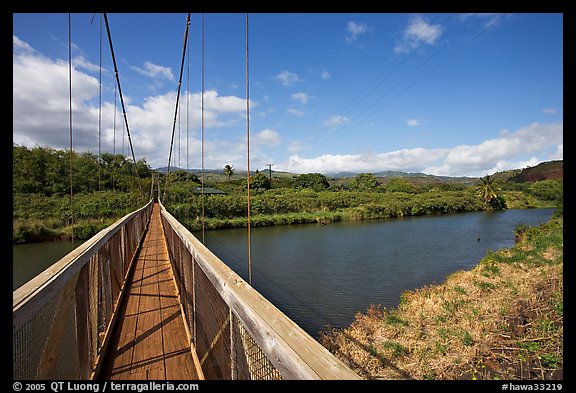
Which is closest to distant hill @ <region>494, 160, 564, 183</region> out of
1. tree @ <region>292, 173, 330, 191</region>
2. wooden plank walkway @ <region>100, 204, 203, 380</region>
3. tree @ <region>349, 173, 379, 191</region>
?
tree @ <region>349, 173, 379, 191</region>

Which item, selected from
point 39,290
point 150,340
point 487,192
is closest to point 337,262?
point 150,340

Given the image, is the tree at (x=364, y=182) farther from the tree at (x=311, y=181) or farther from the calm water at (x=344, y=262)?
the calm water at (x=344, y=262)

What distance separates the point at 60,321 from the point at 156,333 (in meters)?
1.13

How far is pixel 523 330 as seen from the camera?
480 centimetres

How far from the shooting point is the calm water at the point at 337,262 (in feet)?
28.2

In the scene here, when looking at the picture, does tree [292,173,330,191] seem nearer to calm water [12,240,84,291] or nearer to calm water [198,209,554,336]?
calm water [198,209,554,336]

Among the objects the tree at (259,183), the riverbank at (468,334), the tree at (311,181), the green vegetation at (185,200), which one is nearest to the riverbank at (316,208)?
the green vegetation at (185,200)

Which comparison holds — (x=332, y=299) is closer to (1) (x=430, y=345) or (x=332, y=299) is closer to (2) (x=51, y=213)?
(1) (x=430, y=345)

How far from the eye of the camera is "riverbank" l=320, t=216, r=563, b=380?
4.04m

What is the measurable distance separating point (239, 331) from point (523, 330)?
5573mm

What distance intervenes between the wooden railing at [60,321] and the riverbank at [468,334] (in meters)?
3.45

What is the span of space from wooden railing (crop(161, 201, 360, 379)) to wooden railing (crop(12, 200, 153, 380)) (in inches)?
20.0
